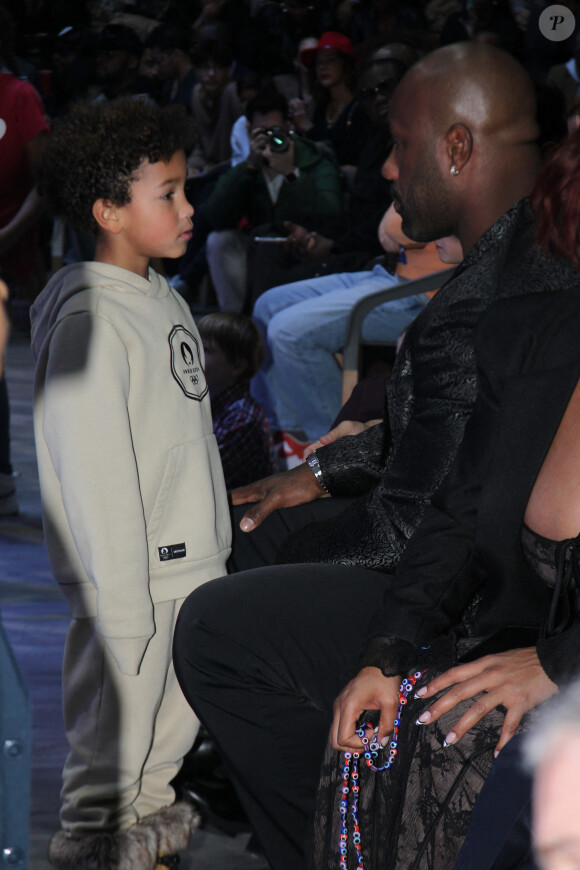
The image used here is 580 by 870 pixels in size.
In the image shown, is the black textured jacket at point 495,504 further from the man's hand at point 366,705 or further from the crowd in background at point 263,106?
the crowd in background at point 263,106

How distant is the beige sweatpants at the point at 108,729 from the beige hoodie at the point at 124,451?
0.08 m

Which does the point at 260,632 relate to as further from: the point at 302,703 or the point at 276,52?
the point at 276,52

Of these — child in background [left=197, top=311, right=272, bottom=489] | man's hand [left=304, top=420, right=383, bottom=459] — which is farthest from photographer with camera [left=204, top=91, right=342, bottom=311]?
man's hand [left=304, top=420, right=383, bottom=459]

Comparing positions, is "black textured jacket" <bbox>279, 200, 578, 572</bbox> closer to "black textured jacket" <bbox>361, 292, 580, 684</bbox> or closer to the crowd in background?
"black textured jacket" <bbox>361, 292, 580, 684</bbox>

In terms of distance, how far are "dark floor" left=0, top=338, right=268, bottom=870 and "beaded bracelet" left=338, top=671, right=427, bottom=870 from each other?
51 centimetres

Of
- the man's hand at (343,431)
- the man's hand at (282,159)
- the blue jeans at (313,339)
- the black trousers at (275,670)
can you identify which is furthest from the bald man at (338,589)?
the man's hand at (282,159)

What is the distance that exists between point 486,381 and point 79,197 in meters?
0.79

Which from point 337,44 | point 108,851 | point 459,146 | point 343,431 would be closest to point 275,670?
point 108,851

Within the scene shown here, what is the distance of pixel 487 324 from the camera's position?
53.0 inches

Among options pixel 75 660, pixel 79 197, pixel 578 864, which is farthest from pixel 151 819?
pixel 578 864

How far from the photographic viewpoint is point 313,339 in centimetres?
356

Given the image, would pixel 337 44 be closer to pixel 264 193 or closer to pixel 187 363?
pixel 264 193

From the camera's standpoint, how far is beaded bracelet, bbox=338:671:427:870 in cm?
123

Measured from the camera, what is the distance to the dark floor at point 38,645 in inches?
67.7
